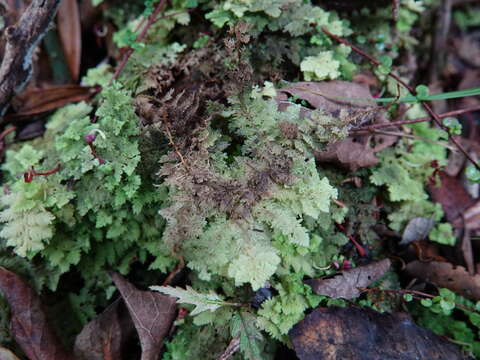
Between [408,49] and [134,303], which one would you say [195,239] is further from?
[408,49]

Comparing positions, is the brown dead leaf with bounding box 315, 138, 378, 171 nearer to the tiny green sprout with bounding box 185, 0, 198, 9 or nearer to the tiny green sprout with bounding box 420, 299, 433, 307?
the tiny green sprout with bounding box 420, 299, 433, 307

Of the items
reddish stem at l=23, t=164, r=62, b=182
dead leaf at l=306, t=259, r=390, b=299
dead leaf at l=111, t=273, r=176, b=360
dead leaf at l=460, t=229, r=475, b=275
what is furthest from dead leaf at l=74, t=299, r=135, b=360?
dead leaf at l=460, t=229, r=475, b=275

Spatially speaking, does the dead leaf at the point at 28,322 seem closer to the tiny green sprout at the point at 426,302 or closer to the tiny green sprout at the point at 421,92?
the tiny green sprout at the point at 426,302

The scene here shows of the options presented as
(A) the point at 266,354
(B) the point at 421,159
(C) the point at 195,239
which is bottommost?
(A) the point at 266,354

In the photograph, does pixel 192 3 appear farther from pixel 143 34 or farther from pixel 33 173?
pixel 33 173

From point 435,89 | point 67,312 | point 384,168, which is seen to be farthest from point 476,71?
point 67,312

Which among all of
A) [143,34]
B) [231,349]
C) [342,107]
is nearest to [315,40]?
[342,107]

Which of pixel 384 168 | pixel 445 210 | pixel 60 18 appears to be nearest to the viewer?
pixel 384 168
